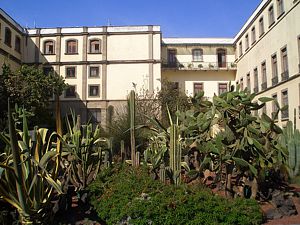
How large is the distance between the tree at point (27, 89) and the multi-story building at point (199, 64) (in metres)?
14.4

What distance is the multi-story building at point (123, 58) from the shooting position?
3544 centimetres

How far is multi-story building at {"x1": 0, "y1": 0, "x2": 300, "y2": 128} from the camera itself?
116 feet

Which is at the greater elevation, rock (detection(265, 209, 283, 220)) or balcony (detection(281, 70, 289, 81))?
balcony (detection(281, 70, 289, 81))

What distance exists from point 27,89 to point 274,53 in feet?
62.9

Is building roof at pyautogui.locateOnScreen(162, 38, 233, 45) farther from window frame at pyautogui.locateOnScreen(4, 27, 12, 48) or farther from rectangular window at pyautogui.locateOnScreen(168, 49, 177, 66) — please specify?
window frame at pyautogui.locateOnScreen(4, 27, 12, 48)

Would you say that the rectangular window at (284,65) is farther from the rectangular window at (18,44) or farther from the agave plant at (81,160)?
the rectangular window at (18,44)

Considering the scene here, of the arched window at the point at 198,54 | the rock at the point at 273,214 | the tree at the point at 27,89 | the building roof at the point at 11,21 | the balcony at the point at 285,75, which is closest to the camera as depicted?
the rock at the point at 273,214

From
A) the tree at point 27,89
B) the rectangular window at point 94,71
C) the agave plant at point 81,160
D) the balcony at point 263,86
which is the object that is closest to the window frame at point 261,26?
the balcony at point 263,86

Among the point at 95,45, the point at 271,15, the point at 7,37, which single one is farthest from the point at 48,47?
the point at 271,15

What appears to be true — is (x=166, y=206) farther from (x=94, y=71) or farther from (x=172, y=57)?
(x=172, y=57)

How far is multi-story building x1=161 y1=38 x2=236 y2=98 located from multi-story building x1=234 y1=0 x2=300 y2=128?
343 centimetres

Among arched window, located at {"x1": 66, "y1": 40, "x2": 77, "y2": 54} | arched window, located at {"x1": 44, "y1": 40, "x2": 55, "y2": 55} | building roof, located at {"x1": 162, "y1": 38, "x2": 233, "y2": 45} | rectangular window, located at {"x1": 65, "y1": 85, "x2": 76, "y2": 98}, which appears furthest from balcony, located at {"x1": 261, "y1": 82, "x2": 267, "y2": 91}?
arched window, located at {"x1": 44, "y1": 40, "x2": 55, "y2": 55}

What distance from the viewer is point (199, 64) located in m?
40.0

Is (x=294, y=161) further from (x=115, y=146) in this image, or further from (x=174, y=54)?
(x=174, y=54)
